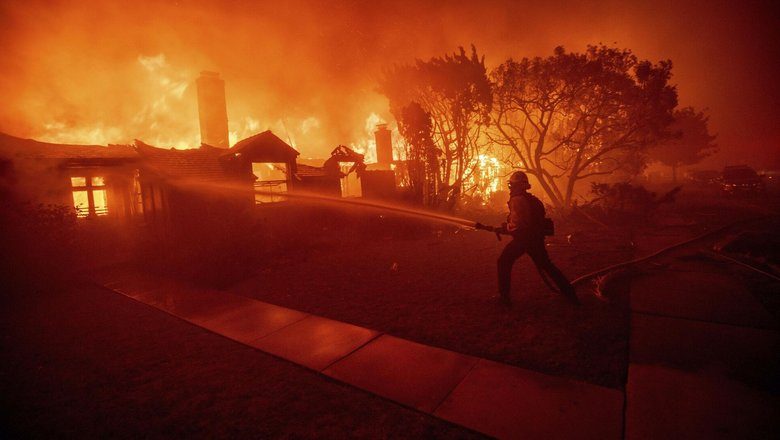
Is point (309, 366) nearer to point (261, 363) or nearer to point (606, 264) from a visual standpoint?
point (261, 363)

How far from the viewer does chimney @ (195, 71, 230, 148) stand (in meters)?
26.3

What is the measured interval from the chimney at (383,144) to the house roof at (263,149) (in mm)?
12334

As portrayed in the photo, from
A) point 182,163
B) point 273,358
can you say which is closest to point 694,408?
point 273,358

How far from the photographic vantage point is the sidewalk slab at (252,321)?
502cm

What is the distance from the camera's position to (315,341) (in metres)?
4.65

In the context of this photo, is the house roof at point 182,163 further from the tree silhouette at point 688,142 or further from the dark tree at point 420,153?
the tree silhouette at point 688,142

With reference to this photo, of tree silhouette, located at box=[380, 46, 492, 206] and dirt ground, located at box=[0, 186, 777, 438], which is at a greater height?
tree silhouette, located at box=[380, 46, 492, 206]

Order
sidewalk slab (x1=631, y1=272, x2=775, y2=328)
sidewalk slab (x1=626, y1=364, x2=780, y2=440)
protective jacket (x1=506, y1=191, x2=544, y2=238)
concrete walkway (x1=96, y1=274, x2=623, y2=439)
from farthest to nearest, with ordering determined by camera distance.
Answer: protective jacket (x1=506, y1=191, x2=544, y2=238)
sidewalk slab (x1=631, y1=272, x2=775, y2=328)
concrete walkway (x1=96, y1=274, x2=623, y2=439)
sidewalk slab (x1=626, y1=364, x2=780, y2=440)

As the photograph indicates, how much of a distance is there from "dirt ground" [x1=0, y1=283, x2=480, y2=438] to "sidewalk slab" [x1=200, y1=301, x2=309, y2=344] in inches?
7.9

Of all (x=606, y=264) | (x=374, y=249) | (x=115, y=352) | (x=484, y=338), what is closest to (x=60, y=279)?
(x=115, y=352)

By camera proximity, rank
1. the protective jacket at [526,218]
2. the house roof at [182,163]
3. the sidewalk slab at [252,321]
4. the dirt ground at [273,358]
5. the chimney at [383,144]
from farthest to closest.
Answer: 1. the chimney at [383,144]
2. the house roof at [182,163]
3. the protective jacket at [526,218]
4. the sidewalk slab at [252,321]
5. the dirt ground at [273,358]

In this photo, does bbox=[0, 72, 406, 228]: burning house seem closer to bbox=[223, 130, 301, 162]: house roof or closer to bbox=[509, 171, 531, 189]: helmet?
bbox=[223, 130, 301, 162]: house roof

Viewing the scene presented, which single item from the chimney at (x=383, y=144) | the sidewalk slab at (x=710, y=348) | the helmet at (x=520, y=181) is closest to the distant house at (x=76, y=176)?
the helmet at (x=520, y=181)

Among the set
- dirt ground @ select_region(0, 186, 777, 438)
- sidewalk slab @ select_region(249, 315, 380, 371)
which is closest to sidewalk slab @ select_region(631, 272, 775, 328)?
dirt ground @ select_region(0, 186, 777, 438)
